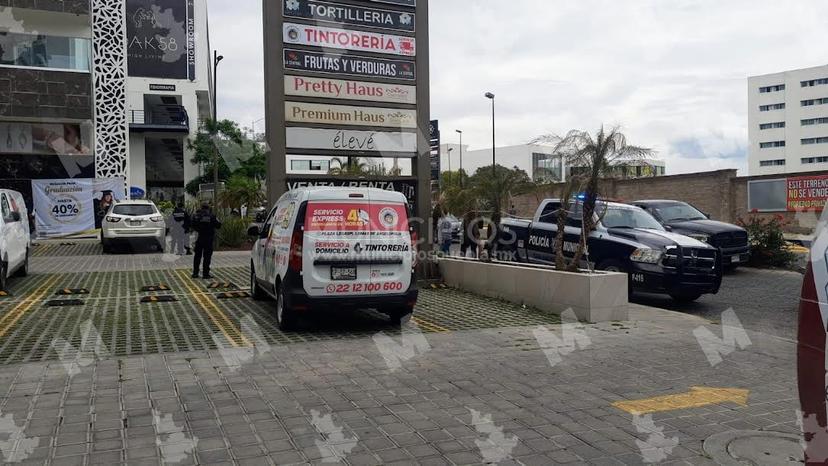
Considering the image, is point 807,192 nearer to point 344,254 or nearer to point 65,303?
point 344,254

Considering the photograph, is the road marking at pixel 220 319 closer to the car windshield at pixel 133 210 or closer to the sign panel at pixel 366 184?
the sign panel at pixel 366 184

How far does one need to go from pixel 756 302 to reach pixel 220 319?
9.00 metres

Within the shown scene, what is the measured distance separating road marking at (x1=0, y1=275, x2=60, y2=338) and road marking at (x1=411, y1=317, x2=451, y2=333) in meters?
5.05

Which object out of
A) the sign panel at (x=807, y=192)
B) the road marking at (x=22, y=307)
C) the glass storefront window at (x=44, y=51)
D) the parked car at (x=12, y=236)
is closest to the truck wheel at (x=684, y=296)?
the road marking at (x=22, y=307)

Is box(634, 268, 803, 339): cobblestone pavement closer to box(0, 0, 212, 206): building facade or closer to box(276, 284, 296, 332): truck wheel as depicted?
box(276, 284, 296, 332): truck wheel

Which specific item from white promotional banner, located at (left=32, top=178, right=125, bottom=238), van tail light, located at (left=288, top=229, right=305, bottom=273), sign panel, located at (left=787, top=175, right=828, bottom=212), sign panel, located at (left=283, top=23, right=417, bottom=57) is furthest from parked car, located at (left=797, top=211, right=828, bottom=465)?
white promotional banner, located at (left=32, top=178, right=125, bottom=238)

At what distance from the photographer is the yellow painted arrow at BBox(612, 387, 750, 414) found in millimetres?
5430

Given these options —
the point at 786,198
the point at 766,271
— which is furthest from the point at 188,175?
the point at 766,271

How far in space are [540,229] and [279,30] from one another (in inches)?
248

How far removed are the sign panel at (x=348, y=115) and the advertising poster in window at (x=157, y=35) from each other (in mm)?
38384

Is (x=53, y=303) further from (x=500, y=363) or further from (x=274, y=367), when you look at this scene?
(x=500, y=363)

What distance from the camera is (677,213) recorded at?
16578 mm

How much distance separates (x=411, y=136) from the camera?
1306 cm

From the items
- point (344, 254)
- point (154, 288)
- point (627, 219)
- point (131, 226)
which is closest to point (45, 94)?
point (131, 226)
